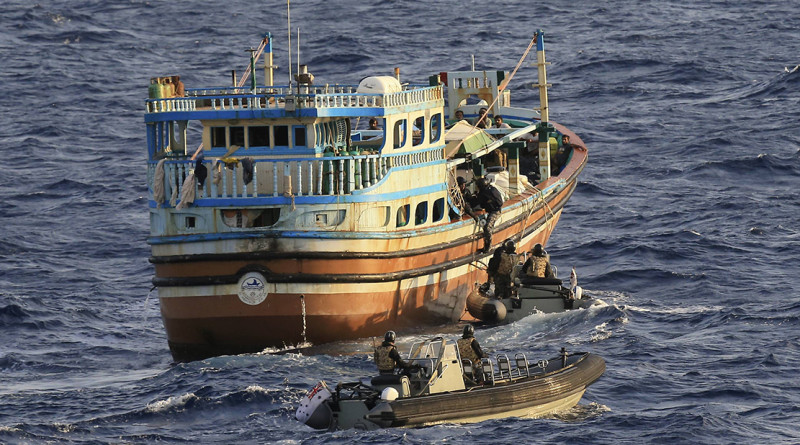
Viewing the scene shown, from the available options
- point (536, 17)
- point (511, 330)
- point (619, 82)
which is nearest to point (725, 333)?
point (511, 330)

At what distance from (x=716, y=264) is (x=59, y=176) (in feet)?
85.1

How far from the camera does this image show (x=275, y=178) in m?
35.0

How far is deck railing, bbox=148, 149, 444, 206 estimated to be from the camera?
3503 cm

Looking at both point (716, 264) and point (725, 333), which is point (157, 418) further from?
point (716, 264)

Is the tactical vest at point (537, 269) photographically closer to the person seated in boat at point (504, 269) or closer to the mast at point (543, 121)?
the person seated in boat at point (504, 269)

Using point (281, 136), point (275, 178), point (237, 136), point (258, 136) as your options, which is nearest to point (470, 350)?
point (275, 178)

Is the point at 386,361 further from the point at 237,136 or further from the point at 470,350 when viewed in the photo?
the point at 237,136

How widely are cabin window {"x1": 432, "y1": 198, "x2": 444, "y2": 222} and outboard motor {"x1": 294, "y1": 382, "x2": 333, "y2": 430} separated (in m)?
12.2

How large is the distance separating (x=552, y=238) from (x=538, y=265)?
9.36m

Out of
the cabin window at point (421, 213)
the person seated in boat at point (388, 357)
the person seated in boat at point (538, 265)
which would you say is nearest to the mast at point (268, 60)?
the cabin window at point (421, 213)

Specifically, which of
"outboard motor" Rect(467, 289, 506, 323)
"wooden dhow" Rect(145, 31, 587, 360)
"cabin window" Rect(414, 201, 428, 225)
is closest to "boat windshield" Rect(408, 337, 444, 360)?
"wooden dhow" Rect(145, 31, 587, 360)

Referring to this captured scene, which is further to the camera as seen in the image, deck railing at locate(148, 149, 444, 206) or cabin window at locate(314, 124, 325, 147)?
cabin window at locate(314, 124, 325, 147)

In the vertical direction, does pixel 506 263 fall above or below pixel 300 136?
below

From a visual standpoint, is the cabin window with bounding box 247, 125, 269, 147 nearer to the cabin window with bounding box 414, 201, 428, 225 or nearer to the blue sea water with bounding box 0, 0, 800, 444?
the cabin window with bounding box 414, 201, 428, 225
